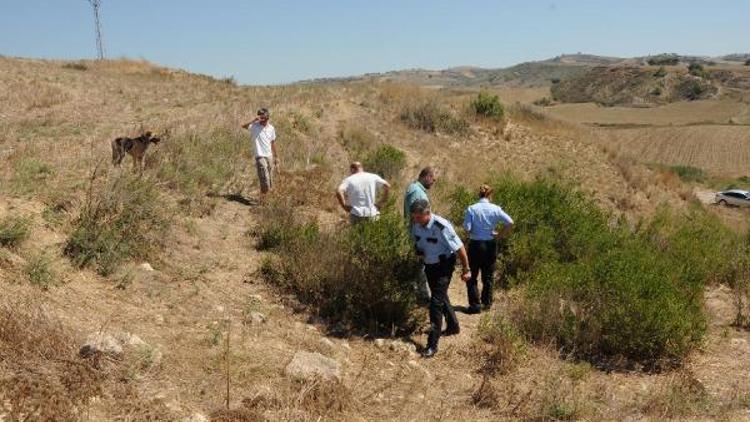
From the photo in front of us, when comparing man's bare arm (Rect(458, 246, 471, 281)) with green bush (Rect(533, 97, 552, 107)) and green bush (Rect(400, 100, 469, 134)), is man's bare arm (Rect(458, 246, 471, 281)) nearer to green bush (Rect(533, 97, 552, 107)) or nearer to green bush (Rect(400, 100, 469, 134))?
green bush (Rect(400, 100, 469, 134))

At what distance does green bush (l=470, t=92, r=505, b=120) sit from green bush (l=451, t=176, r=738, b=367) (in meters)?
12.9

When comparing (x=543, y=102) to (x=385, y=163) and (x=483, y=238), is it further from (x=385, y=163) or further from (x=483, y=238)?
(x=483, y=238)

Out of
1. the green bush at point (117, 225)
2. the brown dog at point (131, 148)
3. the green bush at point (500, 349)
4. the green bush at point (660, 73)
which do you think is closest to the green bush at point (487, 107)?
the brown dog at point (131, 148)

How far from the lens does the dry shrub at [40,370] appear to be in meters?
3.31

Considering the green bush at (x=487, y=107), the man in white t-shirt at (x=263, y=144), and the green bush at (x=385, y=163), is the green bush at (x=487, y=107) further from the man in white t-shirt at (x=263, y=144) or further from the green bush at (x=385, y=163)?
the man in white t-shirt at (x=263, y=144)

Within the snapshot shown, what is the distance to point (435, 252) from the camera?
5418 millimetres

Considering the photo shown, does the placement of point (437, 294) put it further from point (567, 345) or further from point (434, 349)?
point (567, 345)

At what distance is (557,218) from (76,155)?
7.46 meters

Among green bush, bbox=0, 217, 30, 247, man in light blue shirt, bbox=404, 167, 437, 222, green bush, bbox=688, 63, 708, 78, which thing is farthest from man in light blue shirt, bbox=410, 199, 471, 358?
green bush, bbox=688, 63, 708, 78

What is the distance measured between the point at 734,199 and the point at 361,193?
30.8 m

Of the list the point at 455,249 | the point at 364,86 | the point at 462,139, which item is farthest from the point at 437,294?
the point at 364,86

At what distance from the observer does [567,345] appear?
582cm

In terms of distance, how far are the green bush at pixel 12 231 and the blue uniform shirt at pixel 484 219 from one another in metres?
4.41

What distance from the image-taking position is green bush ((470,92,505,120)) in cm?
2183
